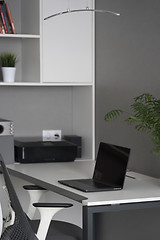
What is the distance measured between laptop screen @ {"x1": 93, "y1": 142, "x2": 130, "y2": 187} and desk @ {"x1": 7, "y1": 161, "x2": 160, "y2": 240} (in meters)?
0.08

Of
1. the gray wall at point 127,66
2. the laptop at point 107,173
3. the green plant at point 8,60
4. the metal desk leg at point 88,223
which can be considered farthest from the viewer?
the green plant at point 8,60

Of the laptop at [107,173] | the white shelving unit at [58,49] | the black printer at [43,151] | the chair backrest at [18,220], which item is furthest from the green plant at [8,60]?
the chair backrest at [18,220]

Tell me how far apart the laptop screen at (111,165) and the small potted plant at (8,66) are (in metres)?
1.11

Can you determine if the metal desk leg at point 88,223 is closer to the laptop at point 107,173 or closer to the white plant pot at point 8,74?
the laptop at point 107,173

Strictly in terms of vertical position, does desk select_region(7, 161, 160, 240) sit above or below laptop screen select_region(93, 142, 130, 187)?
below

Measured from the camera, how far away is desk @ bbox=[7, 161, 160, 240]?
2.46 m

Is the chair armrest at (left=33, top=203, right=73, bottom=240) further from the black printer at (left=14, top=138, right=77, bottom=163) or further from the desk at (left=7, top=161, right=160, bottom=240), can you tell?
the black printer at (left=14, top=138, right=77, bottom=163)

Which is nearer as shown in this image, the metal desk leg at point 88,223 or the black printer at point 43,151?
the metal desk leg at point 88,223

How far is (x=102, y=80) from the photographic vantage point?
387 centimetres

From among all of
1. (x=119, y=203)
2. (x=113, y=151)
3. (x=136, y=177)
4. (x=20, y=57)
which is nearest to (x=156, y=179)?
(x=136, y=177)

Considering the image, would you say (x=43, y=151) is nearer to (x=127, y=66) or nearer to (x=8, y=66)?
(x=8, y=66)

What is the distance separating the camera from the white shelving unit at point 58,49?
12.5 feet

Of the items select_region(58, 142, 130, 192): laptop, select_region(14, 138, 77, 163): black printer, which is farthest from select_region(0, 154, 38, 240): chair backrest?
select_region(14, 138, 77, 163): black printer

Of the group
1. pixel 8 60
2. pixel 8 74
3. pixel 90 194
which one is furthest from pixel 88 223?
pixel 8 60
